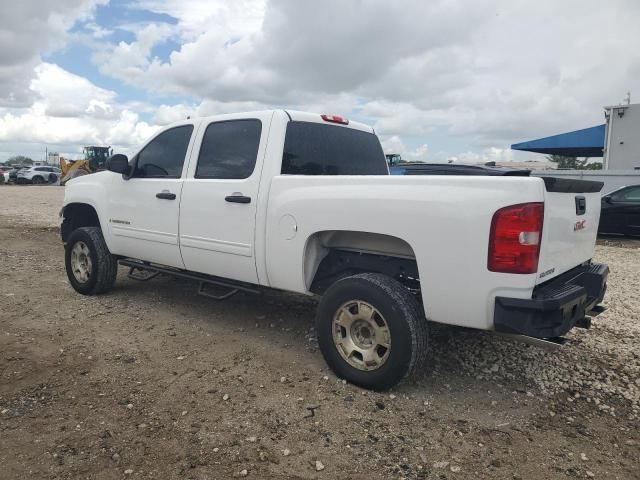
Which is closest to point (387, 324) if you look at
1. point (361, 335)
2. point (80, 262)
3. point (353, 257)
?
point (361, 335)

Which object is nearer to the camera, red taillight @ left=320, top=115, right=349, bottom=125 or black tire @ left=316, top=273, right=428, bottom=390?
black tire @ left=316, top=273, right=428, bottom=390

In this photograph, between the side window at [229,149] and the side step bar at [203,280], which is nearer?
the side window at [229,149]

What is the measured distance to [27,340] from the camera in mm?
4477

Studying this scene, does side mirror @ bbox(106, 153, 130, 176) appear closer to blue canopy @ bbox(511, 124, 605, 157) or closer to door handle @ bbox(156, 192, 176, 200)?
door handle @ bbox(156, 192, 176, 200)

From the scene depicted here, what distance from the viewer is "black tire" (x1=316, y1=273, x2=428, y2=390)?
Result: 3303 millimetres

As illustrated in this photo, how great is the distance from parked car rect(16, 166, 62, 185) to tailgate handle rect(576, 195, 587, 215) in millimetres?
43748

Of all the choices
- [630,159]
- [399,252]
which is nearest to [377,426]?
[399,252]

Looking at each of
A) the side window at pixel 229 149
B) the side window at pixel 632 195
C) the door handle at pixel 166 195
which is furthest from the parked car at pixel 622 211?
the door handle at pixel 166 195

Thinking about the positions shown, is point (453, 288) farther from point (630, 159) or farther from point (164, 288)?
point (630, 159)

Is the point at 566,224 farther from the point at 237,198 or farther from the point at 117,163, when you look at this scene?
the point at 117,163

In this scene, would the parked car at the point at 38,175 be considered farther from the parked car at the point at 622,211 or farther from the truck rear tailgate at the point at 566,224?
the truck rear tailgate at the point at 566,224

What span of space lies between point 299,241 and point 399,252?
73cm

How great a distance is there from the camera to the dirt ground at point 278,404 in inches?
109

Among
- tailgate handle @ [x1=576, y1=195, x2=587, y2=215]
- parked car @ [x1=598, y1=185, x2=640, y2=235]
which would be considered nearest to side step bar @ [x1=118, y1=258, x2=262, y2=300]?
tailgate handle @ [x1=576, y1=195, x2=587, y2=215]
